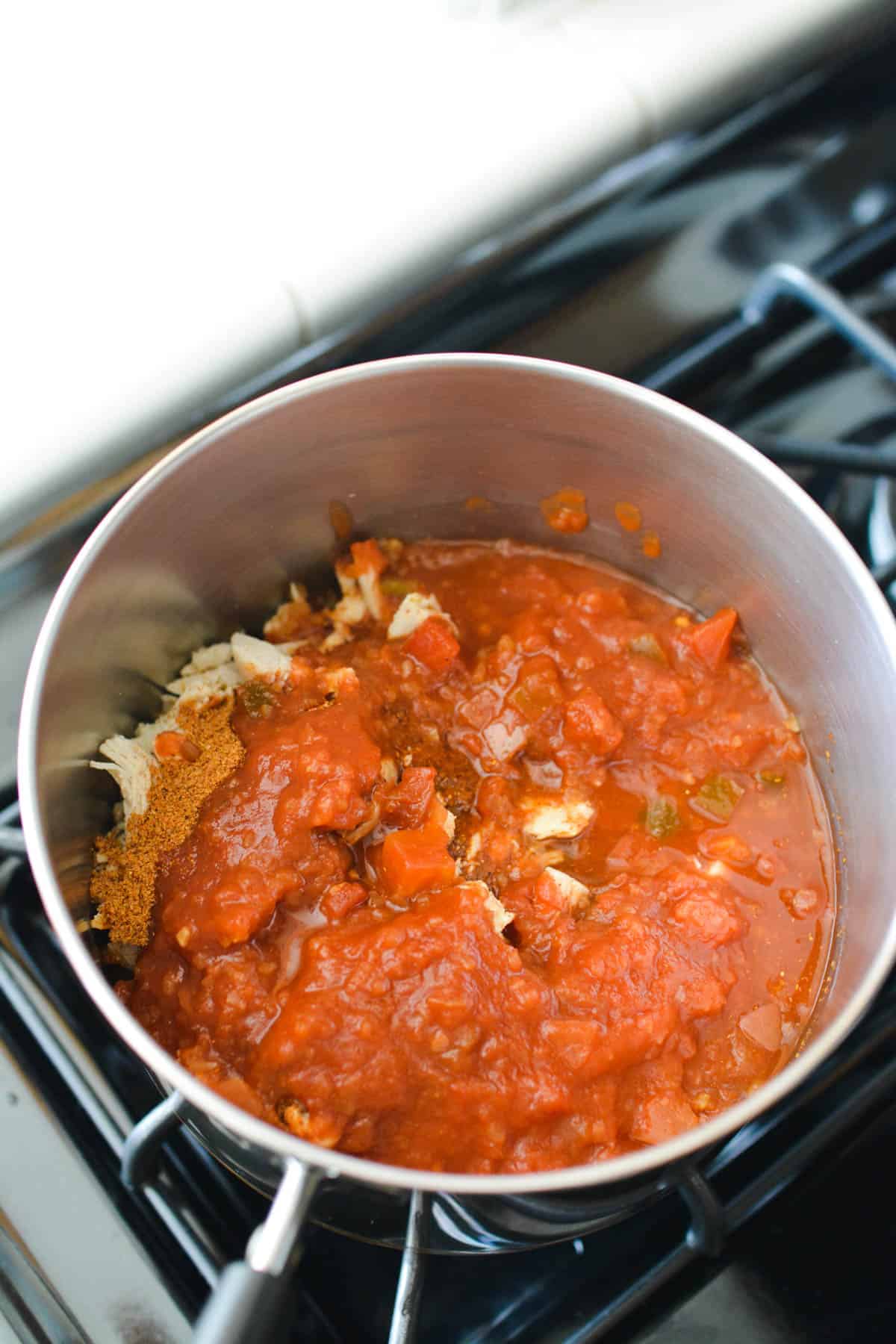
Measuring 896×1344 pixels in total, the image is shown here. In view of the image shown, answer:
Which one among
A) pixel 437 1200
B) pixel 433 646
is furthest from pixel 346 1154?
pixel 433 646

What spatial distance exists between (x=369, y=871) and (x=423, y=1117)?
0.22 metres

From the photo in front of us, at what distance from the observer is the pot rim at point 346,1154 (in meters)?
0.60

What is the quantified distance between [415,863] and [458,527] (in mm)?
410

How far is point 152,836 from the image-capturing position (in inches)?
35.9

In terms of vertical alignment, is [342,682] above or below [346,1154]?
above

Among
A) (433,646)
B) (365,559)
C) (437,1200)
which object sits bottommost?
(437,1200)

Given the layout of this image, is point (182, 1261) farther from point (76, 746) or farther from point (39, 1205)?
point (76, 746)

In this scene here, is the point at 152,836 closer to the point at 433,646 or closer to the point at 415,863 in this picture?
the point at 415,863

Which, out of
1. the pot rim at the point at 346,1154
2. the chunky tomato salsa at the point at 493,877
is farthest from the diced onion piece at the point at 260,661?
the pot rim at the point at 346,1154

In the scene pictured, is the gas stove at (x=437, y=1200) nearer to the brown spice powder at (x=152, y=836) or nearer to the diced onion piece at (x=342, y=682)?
the brown spice powder at (x=152, y=836)

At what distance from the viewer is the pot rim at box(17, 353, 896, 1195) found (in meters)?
0.60

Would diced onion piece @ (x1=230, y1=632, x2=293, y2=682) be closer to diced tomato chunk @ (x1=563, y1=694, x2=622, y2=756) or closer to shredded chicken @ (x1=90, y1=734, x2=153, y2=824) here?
shredded chicken @ (x1=90, y1=734, x2=153, y2=824)

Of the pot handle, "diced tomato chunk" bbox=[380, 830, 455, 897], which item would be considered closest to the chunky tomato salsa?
"diced tomato chunk" bbox=[380, 830, 455, 897]

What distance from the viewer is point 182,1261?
853 millimetres
